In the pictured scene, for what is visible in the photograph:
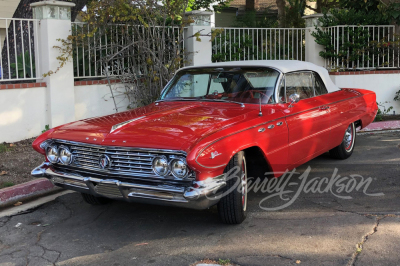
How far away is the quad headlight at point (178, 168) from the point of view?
3.86 m

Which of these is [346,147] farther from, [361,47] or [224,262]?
[361,47]

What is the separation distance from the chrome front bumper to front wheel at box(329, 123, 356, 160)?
3327 millimetres

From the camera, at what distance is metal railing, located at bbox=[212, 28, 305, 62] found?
11.0 meters

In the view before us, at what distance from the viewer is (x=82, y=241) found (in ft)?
13.8

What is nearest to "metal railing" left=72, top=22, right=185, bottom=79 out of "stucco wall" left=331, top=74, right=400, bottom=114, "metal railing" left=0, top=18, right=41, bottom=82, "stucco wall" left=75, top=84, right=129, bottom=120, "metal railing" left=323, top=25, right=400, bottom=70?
"stucco wall" left=75, top=84, right=129, bottom=120

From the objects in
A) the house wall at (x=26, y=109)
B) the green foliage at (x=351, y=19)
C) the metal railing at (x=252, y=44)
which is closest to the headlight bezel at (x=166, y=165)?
the house wall at (x=26, y=109)

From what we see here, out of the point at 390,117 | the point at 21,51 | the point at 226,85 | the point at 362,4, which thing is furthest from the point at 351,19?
the point at 21,51

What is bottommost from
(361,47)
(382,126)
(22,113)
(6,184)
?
(6,184)

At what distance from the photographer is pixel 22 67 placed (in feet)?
27.2

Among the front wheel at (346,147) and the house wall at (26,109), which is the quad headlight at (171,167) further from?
the house wall at (26,109)

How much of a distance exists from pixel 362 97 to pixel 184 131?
3.93m

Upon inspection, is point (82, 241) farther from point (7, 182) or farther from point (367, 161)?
point (367, 161)

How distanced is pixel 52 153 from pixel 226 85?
212cm

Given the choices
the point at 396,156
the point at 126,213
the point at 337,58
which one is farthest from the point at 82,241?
the point at 337,58
